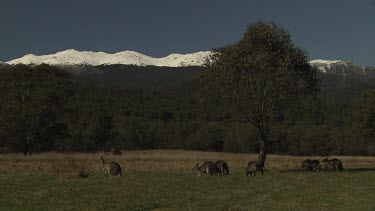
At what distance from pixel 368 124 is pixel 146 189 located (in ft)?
128

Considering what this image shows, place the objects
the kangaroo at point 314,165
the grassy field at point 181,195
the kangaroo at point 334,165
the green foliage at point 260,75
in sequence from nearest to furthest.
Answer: the grassy field at point 181,195
the green foliage at point 260,75
the kangaroo at point 314,165
the kangaroo at point 334,165

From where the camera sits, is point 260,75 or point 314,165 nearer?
point 260,75

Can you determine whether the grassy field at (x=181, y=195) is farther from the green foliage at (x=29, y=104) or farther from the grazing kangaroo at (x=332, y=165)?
the green foliage at (x=29, y=104)

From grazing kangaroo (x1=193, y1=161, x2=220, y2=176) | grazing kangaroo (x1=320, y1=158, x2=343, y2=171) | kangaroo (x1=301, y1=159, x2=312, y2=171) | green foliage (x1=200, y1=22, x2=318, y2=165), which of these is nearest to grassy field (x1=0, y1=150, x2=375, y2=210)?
grazing kangaroo (x1=193, y1=161, x2=220, y2=176)

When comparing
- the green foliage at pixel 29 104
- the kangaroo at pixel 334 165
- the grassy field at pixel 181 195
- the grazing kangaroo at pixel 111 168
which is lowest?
the grassy field at pixel 181 195

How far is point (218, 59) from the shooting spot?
49.6m

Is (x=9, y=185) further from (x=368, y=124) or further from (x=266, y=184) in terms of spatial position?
(x=368, y=124)

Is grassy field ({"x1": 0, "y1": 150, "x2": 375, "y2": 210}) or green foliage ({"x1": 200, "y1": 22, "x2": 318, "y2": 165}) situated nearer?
grassy field ({"x1": 0, "y1": 150, "x2": 375, "y2": 210})

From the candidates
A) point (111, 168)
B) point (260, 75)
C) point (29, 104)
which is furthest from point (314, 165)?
point (29, 104)

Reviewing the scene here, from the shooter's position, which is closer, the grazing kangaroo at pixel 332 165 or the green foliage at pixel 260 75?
the green foliage at pixel 260 75

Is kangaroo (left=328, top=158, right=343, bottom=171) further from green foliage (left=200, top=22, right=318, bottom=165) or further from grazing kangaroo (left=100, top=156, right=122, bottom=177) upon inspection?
grazing kangaroo (left=100, top=156, right=122, bottom=177)

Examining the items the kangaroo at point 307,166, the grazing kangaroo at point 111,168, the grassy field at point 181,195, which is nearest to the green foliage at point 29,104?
the grazing kangaroo at point 111,168

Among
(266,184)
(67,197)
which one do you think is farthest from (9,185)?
(266,184)

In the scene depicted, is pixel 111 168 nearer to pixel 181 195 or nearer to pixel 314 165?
pixel 181 195
